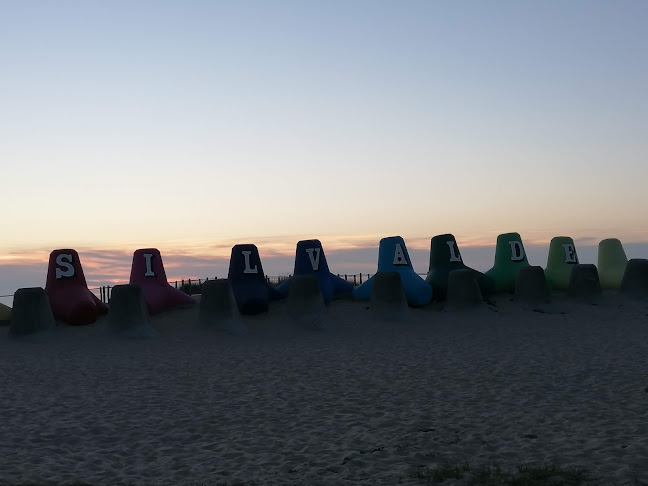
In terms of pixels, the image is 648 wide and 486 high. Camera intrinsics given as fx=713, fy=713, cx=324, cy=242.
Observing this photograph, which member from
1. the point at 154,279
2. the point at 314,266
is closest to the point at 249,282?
the point at 314,266

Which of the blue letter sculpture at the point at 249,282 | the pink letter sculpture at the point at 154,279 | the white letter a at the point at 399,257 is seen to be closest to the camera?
the blue letter sculpture at the point at 249,282

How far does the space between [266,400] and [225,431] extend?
4.17 feet

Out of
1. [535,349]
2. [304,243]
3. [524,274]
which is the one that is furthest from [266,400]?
[524,274]

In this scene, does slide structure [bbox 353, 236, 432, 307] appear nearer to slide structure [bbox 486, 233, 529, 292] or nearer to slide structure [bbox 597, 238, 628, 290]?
slide structure [bbox 486, 233, 529, 292]

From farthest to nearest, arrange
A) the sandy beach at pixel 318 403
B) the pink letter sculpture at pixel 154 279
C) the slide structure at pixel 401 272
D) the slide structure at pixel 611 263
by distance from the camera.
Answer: the slide structure at pixel 611 263 < the slide structure at pixel 401 272 < the pink letter sculpture at pixel 154 279 < the sandy beach at pixel 318 403

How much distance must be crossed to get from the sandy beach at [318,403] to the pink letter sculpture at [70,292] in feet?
1.99

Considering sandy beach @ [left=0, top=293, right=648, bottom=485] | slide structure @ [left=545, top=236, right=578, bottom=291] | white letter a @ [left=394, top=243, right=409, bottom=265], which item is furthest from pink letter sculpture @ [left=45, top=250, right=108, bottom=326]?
slide structure @ [left=545, top=236, right=578, bottom=291]

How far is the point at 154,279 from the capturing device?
17.1 meters

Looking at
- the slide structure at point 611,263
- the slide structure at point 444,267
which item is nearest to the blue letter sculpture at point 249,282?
the slide structure at point 444,267

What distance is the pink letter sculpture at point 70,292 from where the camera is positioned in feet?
50.5

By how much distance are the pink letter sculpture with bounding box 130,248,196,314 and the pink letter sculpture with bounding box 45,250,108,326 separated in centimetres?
108

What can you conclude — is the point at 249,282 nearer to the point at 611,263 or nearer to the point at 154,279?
the point at 154,279

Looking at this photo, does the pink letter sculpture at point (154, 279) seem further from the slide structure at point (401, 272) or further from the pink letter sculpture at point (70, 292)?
the slide structure at point (401, 272)

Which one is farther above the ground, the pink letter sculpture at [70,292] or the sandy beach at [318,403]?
the pink letter sculpture at [70,292]
